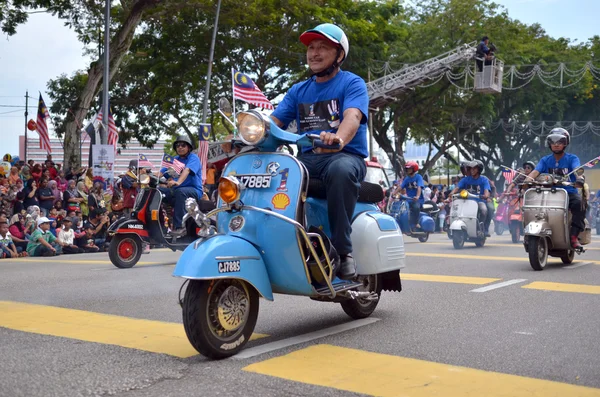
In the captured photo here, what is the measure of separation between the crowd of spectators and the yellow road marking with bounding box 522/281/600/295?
9800 millimetres

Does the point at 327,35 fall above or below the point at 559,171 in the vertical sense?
above

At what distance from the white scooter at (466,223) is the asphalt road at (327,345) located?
592cm

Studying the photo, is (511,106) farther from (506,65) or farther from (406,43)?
(406,43)

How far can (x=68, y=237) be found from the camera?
1523 centimetres

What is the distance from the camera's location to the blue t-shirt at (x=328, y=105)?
5234mm

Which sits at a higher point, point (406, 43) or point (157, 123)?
point (406, 43)

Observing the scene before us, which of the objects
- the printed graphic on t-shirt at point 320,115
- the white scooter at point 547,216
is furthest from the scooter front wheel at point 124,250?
the printed graphic on t-shirt at point 320,115

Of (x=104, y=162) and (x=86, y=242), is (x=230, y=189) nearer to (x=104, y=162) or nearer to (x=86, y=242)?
(x=86, y=242)

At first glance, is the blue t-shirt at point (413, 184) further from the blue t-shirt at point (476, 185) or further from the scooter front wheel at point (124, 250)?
the scooter front wheel at point (124, 250)

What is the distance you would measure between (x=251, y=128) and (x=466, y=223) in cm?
1036

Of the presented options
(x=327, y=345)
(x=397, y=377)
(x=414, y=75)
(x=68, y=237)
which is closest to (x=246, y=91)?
(x=68, y=237)

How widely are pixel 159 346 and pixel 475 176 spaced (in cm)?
1131

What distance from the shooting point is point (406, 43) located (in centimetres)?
3588

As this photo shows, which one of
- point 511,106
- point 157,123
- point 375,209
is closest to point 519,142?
point 511,106
